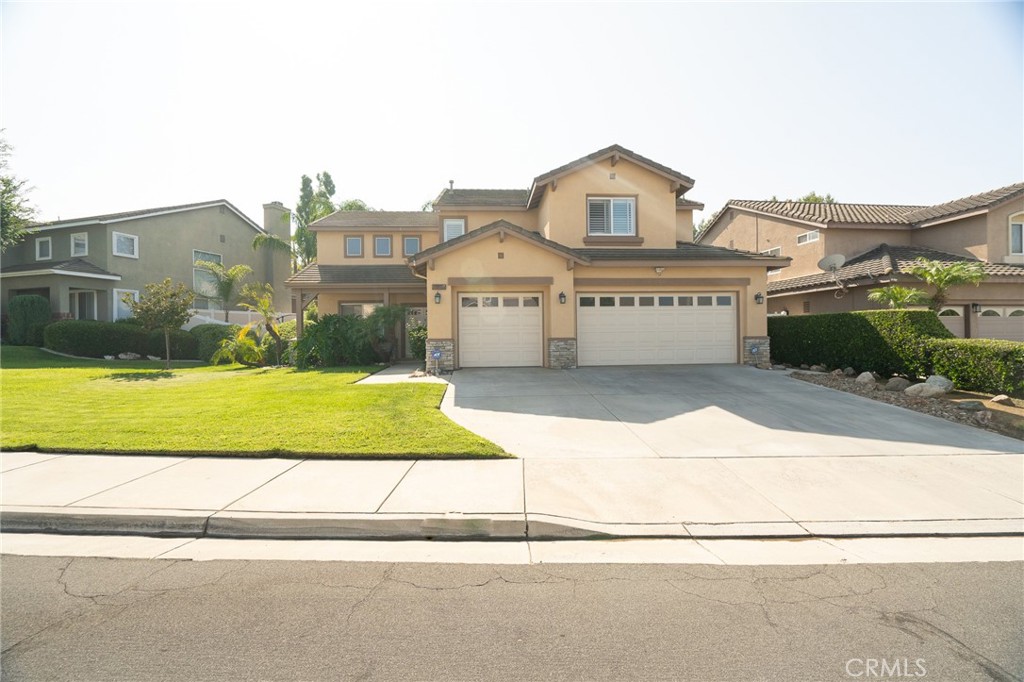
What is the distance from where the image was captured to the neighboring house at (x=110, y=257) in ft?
76.3

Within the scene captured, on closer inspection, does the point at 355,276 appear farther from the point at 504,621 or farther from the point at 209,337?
the point at 504,621

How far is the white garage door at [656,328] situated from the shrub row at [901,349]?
2.35 metres

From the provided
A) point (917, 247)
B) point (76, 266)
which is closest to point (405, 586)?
point (917, 247)

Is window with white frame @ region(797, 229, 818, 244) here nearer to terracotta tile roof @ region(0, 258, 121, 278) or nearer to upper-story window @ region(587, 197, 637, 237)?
upper-story window @ region(587, 197, 637, 237)

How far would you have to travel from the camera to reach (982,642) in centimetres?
308

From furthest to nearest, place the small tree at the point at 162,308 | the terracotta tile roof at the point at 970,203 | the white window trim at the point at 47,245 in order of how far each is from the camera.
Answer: the white window trim at the point at 47,245 < the terracotta tile roof at the point at 970,203 < the small tree at the point at 162,308

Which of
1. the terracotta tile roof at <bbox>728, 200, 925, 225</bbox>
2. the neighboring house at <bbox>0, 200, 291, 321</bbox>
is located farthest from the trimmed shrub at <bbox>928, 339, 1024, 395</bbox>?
the neighboring house at <bbox>0, 200, 291, 321</bbox>

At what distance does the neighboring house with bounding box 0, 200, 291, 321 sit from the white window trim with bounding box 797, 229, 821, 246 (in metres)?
30.1

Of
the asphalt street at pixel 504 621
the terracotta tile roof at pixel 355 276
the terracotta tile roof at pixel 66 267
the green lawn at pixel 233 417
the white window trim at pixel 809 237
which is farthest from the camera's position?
the terracotta tile roof at pixel 66 267

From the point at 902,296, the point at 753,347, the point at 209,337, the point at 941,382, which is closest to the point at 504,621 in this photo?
the point at 941,382

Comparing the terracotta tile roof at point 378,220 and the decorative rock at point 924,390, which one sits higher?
the terracotta tile roof at point 378,220

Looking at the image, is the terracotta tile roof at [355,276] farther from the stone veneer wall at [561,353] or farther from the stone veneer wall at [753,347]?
the stone veneer wall at [753,347]

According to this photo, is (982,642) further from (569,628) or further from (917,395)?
(917,395)

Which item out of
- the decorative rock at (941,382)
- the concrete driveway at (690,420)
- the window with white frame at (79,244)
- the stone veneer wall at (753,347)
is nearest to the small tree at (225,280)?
the window with white frame at (79,244)
